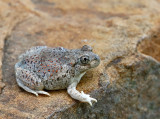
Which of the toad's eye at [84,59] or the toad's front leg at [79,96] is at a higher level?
the toad's eye at [84,59]

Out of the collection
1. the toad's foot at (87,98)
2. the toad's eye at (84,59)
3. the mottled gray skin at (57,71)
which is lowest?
the toad's foot at (87,98)

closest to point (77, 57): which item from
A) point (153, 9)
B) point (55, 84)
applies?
point (55, 84)

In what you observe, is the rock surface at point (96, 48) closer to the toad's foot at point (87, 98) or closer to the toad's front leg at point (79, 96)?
the toad's front leg at point (79, 96)

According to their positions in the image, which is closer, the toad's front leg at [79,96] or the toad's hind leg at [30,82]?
the toad's front leg at [79,96]

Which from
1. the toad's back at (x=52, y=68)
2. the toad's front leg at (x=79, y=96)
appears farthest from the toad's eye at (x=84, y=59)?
the toad's front leg at (x=79, y=96)

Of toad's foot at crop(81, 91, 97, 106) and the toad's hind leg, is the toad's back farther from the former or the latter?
toad's foot at crop(81, 91, 97, 106)
